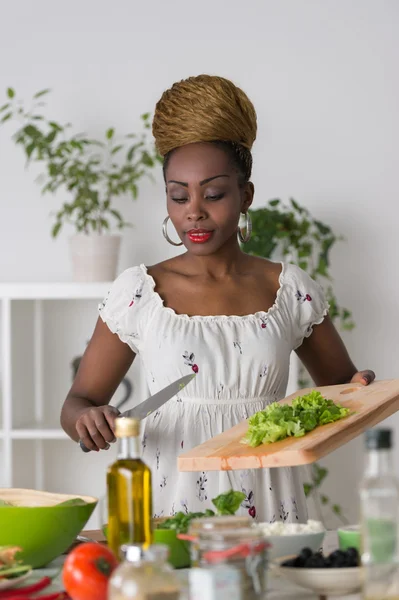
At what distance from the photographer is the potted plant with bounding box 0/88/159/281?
3.83 metres

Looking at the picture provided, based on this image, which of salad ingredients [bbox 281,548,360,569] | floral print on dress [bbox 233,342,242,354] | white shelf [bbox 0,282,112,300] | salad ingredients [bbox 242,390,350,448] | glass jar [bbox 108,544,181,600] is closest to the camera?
glass jar [bbox 108,544,181,600]

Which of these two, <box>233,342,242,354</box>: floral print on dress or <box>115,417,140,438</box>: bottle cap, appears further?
<box>233,342,242,354</box>: floral print on dress

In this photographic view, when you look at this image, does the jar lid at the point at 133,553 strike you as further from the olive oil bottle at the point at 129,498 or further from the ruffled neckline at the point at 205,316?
the ruffled neckline at the point at 205,316

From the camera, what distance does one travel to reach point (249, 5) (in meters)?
3.99

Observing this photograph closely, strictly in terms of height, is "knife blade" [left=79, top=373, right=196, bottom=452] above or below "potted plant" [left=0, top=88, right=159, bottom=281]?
below

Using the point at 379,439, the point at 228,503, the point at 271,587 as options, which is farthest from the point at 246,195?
the point at 379,439

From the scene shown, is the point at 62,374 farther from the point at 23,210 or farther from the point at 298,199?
the point at 298,199

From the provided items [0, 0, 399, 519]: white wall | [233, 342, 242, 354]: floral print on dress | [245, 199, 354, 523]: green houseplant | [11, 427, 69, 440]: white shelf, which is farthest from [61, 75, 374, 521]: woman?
[0, 0, 399, 519]: white wall

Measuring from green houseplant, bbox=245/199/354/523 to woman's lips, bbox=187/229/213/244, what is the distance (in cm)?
176

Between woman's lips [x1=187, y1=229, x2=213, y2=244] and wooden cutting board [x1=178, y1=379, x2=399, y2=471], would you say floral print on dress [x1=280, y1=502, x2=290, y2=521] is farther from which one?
woman's lips [x1=187, y1=229, x2=213, y2=244]

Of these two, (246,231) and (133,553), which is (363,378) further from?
(133,553)

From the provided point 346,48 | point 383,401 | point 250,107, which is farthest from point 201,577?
point 346,48

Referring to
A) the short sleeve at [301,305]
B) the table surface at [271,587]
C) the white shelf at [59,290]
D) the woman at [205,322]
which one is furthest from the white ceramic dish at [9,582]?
the white shelf at [59,290]

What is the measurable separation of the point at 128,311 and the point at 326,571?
1000 millimetres
